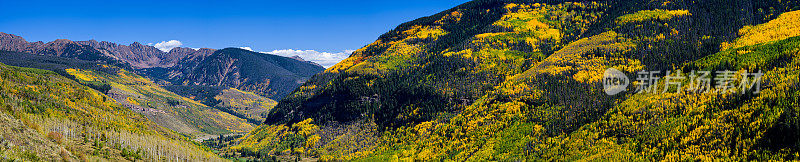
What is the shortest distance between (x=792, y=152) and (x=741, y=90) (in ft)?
146

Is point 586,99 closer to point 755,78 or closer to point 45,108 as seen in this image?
point 755,78

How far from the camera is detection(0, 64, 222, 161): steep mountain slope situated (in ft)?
314

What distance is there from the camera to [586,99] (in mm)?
199875

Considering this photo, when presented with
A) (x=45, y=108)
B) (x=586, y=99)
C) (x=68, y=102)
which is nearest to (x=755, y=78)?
(x=586, y=99)

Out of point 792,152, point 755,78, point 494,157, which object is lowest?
point 494,157

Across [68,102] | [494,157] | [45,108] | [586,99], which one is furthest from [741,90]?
[68,102]

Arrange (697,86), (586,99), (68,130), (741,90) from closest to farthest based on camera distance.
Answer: (68,130)
(741,90)
(697,86)
(586,99)

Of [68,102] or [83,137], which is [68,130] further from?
[68,102]

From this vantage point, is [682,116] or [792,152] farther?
[682,116]

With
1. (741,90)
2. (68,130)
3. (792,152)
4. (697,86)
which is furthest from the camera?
(697,86)

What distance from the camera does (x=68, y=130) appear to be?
135 meters

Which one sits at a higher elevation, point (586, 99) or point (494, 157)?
point (586, 99)

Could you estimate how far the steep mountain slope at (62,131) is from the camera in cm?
9569

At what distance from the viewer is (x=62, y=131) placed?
424 ft
